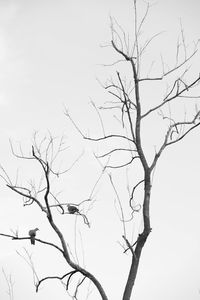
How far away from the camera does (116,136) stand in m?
5.25

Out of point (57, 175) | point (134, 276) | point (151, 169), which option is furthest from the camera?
point (57, 175)

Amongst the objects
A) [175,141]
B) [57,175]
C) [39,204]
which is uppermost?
[175,141]

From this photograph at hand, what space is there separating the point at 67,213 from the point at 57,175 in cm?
55

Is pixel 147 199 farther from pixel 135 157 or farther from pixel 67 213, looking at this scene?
pixel 67 213

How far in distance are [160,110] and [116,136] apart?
0.77 m

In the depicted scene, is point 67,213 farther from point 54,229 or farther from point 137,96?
point 137,96

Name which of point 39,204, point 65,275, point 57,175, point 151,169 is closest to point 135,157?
point 151,169

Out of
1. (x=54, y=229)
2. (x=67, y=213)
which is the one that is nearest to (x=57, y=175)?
(x=67, y=213)

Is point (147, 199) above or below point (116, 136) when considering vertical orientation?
below

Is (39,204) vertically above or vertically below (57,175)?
below

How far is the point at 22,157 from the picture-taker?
17.3ft

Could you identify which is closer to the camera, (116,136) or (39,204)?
(39,204)

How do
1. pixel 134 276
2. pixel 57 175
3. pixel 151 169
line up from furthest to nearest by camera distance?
pixel 57 175 → pixel 151 169 → pixel 134 276

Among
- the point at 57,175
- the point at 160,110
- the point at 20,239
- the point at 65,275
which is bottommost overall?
the point at 65,275
